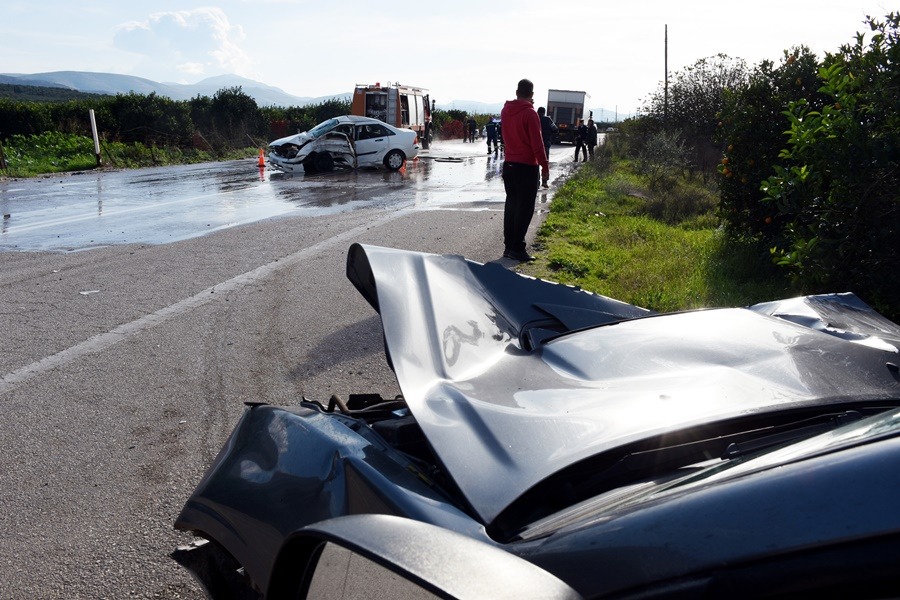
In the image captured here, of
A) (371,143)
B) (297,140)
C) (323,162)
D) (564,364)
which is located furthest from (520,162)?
(371,143)

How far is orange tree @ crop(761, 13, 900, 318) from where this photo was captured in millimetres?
5652

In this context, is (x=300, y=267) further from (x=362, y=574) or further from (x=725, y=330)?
(x=362, y=574)

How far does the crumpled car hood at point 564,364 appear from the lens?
5.88 feet

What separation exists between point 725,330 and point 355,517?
1.55m

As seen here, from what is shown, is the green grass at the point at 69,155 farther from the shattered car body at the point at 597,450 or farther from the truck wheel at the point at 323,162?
the shattered car body at the point at 597,450

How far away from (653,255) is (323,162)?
51.8 ft

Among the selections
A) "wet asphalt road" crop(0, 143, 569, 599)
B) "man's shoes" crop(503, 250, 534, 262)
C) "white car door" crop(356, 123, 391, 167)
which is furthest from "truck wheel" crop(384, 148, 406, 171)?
"man's shoes" crop(503, 250, 534, 262)

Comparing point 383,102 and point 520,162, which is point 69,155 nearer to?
point 383,102

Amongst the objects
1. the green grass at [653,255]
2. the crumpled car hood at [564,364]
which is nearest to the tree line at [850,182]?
the green grass at [653,255]

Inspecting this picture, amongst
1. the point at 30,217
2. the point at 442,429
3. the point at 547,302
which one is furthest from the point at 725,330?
the point at 30,217

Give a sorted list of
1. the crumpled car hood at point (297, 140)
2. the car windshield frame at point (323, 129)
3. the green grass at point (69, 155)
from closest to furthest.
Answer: the crumpled car hood at point (297, 140) → the car windshield frame at point (323, 129) → the green grass at point (69, 155)

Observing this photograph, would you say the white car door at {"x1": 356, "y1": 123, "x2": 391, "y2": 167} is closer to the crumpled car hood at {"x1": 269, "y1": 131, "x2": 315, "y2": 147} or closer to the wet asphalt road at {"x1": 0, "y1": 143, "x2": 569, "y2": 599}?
the crumpled car hood at {"x1": 269, "y1": 131, "x2": 315, "y2": 147}

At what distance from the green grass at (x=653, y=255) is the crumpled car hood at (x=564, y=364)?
397 cm

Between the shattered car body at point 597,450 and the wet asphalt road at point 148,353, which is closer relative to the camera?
the shattered car body at point 597,450
